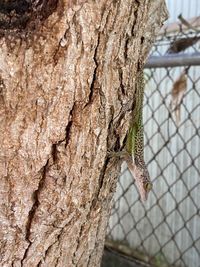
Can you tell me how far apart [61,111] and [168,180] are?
89.1 inches

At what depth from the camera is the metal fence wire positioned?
2.73 meters

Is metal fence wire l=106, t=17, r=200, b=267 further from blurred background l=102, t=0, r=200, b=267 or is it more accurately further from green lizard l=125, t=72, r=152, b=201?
green lizard l=125, t=72, r=152, b=201

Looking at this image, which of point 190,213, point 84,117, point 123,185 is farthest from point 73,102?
point 123,185

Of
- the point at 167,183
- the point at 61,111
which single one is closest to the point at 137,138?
the point at 61,111

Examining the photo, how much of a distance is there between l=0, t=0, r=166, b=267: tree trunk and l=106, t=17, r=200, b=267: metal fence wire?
1.79 meters

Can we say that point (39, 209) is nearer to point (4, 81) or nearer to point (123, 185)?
point (4, 81)

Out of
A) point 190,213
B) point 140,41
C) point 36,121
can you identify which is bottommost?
point 190,213

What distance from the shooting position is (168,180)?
2951mm

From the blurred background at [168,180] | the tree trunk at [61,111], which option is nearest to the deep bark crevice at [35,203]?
the tree trunk at [61,111]

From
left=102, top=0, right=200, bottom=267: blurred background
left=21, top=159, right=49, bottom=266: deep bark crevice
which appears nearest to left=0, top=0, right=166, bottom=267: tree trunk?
left=21, top=159, right=49, bottom=266: deep bark crevice

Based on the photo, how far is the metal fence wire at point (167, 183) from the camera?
273 cm

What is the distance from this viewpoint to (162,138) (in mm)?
Result: 2926

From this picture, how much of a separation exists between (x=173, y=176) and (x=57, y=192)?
85.8 inches

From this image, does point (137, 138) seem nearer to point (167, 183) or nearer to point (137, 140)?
point (137, 140)
